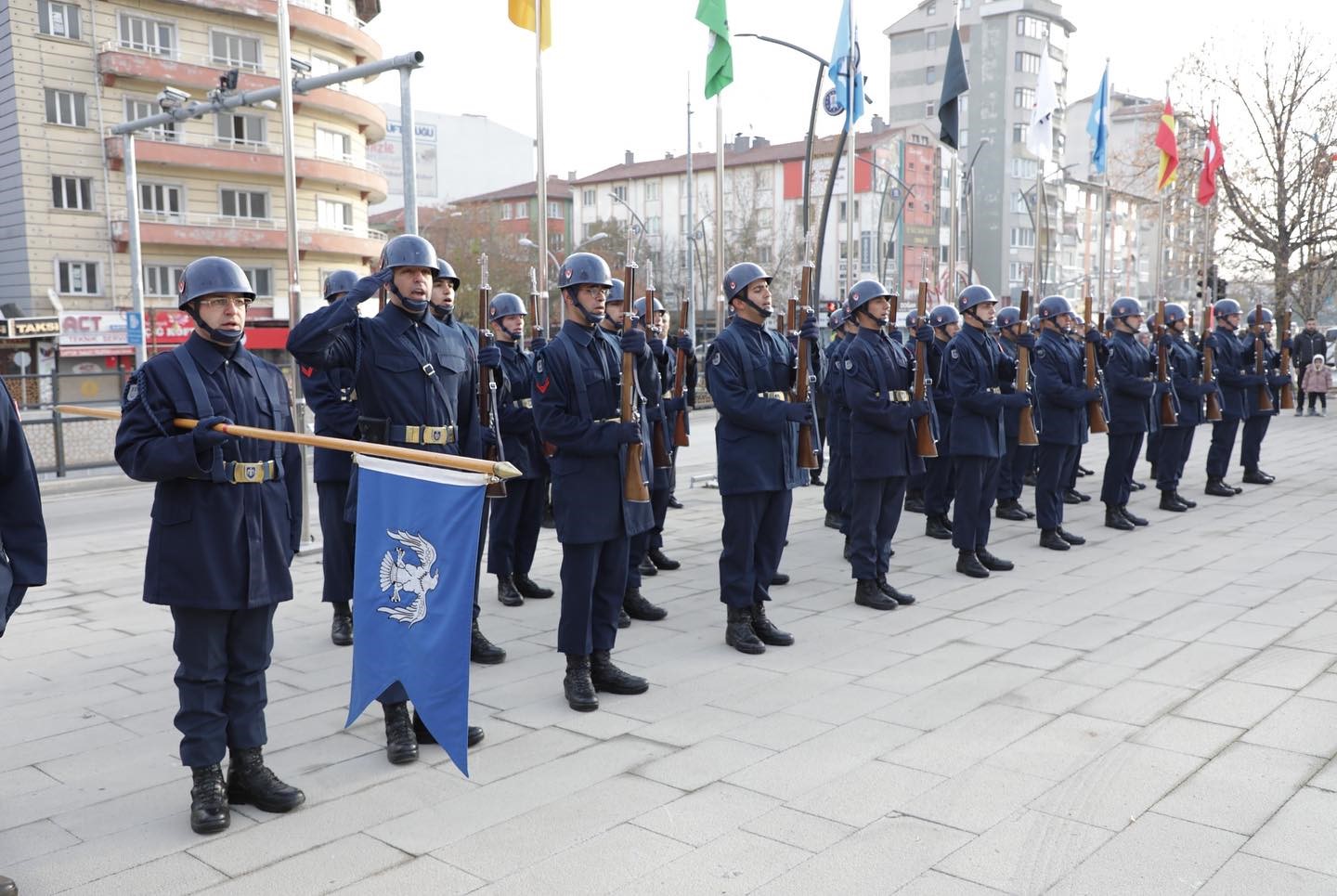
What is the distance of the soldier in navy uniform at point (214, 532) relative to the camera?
4391 mm

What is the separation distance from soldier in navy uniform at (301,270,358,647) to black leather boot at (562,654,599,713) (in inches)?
60.4

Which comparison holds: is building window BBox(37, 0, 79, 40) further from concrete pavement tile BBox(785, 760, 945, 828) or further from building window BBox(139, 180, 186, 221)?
concrete pavement tile BBox(785, 760, 945, 828)

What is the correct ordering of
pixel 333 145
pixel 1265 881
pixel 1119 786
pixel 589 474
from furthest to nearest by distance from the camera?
pixel 333 145
pixel 589 474
pixel 1119 786
pixel 1265 881

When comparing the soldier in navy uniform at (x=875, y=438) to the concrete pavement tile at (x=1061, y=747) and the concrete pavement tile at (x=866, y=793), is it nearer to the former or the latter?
the concrete pavement tile at (x=1061, y=747)

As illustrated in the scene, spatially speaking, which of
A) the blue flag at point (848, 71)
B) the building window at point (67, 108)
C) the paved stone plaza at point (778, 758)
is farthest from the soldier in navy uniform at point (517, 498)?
the building window at point (67, 108)

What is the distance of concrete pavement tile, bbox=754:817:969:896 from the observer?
12.5 feet

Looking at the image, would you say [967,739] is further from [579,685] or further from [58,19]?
[58,19]

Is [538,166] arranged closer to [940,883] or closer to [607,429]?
[607,429]

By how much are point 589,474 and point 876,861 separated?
2.61 m

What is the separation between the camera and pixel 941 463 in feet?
36.8

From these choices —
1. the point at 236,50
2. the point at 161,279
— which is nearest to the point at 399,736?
the point at 161,279

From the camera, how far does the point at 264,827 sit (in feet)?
14.5

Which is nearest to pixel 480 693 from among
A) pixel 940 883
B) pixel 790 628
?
pixel 790 628

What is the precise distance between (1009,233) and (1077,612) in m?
71.8
